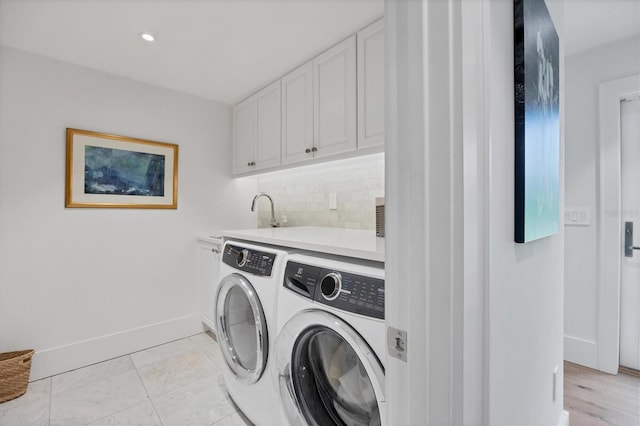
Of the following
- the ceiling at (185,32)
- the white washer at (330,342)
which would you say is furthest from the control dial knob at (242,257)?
the ceiling at (185,32)

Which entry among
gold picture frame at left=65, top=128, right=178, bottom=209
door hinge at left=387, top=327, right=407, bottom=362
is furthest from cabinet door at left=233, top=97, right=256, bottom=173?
door hinge at left=387, top=327, right=407, bottom=362

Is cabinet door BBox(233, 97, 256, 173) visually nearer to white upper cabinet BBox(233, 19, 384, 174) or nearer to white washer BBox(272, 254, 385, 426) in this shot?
white upper cabinet BBox(233, 19, 384, 174)

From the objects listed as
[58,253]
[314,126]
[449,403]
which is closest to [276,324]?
[449,403]

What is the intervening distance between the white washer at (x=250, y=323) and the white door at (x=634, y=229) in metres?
2.52

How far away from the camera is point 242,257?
1.60m

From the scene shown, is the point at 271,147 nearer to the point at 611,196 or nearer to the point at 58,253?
the point at 58,253

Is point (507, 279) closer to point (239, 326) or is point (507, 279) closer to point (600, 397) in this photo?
point (239, 326)

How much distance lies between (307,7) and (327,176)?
1.21 m

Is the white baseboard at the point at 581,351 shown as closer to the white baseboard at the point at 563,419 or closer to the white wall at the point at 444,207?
the white baseboard at the point at 563,419

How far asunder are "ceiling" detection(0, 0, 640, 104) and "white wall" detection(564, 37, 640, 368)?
17cm

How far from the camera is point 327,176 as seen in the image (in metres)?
2.47

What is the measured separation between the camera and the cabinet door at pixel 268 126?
240cm

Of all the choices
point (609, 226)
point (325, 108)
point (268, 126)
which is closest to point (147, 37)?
point (268, 126)

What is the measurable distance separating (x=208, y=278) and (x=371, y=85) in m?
2.13
